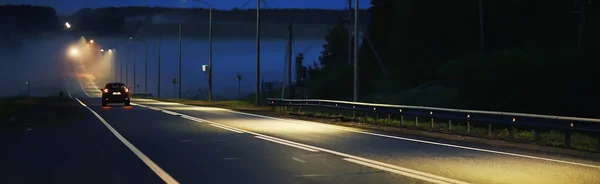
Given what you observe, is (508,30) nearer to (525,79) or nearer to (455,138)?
(525,79)

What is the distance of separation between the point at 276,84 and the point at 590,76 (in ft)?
164

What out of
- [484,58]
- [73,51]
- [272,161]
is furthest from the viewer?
[73,51]

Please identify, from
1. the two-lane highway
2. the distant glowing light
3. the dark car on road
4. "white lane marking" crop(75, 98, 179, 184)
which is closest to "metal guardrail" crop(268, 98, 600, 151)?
the two-lane highway

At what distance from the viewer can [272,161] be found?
500 inches

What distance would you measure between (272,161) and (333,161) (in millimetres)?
1147

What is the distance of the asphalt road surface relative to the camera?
1049 centimetres

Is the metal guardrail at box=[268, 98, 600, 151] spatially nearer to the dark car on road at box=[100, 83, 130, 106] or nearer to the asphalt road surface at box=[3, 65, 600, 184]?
the asphalt road surface at box=[3, 65, 600, 184]

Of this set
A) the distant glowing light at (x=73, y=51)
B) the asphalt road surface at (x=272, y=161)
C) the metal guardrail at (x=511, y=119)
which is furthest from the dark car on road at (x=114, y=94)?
the distant glowing light at (x=73, y=51)

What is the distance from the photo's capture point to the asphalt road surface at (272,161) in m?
10.5

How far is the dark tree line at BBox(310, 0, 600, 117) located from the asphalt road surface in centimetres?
2002

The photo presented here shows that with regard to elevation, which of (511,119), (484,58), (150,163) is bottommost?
(150,163)

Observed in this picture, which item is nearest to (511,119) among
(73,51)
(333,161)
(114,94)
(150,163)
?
(333,161)

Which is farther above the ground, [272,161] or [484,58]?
[484,58]

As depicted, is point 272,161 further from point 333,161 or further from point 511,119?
point 511,119
